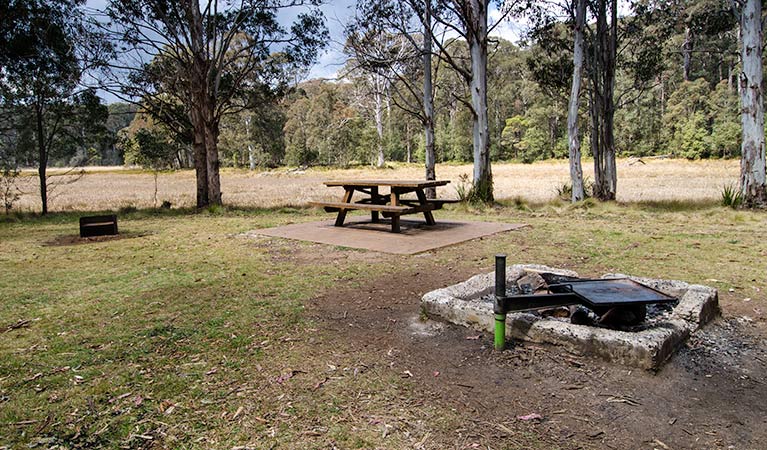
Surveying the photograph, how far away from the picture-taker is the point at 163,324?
3492mm

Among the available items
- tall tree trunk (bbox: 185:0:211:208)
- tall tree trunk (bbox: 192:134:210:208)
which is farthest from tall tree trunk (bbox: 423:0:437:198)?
tall tree trunk (bbox: 192:134:210:208)

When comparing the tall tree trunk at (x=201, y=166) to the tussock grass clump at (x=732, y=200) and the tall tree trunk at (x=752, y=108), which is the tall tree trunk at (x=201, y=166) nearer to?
the tussock grass clump at (x=732, y=200)

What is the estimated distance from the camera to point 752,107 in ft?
33.3

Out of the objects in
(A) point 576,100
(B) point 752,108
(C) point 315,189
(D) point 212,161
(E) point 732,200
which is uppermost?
(A) point 576,100

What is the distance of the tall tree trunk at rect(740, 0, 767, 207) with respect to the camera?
32.6ft

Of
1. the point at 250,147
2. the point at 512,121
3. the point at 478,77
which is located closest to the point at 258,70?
the point at 478,77

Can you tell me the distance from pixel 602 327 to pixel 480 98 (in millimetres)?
9492

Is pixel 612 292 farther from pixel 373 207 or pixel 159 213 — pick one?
pixel 159 213

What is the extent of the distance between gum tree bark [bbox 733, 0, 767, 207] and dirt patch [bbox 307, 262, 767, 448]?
8541 millimetres

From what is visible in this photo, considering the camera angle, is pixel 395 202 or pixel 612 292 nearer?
pixel 612 292

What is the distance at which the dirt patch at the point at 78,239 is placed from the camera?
287 inches

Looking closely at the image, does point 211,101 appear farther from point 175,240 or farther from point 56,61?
point 175,240

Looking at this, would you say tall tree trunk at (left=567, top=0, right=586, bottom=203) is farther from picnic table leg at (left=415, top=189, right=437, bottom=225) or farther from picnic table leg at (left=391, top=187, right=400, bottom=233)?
picnic table leg at (left=391, top=187, right=400, bottom=233)

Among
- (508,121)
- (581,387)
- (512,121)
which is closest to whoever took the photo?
(581,387)
